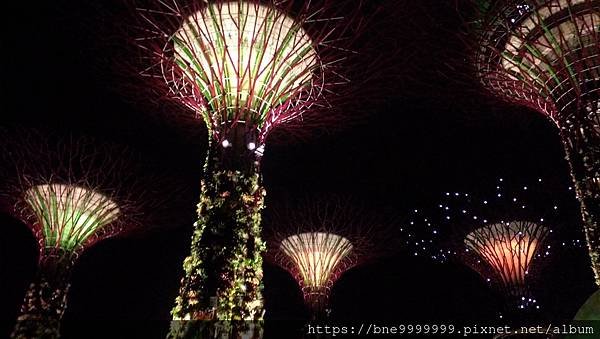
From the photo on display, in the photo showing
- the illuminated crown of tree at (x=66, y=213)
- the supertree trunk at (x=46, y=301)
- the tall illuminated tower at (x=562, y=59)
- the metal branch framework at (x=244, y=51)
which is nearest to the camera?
the tall illuminated tower at (x=562, y=59)

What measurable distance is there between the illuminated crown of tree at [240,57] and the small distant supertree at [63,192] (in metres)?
8.41

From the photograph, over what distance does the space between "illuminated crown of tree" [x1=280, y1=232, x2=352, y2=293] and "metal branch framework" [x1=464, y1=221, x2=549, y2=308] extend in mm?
5826

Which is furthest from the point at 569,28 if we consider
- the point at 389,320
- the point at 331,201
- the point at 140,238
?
the point at 140,238

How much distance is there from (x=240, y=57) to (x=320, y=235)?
12791 mm

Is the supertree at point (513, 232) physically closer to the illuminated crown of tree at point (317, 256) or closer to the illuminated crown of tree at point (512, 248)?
the illuminated crown of tree at point (512, 248)

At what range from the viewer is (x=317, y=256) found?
72.5 ft

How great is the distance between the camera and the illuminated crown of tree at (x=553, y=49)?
1052cm

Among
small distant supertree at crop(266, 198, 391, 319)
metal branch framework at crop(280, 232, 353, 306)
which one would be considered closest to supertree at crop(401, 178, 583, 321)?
small distant supertree at crop(266, 198, 391, 319)

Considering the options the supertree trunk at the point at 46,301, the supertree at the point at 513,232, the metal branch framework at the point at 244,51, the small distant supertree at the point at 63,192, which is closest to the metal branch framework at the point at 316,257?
the supertree at the point at 513,232

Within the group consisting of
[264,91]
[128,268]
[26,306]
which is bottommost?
[26,306]

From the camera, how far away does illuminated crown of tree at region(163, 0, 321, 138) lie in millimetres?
10367

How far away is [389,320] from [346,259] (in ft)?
17.4

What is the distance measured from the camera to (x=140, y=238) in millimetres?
25891

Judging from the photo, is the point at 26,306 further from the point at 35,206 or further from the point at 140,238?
the point at 140,238
